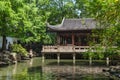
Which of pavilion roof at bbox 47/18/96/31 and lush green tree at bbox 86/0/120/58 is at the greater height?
pavilion roof at bbox 47/18/96/31

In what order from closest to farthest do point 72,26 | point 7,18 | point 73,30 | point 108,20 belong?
point 108,20
point 7,18
point 73,30
point 72,26

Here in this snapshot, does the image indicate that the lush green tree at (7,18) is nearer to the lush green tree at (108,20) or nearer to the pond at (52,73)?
the pond at (52,73)

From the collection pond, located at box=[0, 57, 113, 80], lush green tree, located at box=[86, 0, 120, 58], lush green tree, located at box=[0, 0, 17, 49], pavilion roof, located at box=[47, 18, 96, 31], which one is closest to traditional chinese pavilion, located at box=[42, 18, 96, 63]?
pavilion roof, located at box=[47, 18, 96, 31]

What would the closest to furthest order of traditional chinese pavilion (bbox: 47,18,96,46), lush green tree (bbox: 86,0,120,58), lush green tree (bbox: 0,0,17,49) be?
lush green tree (bbox: 86,0,120,58) → lush green tree (bbox: 0,0,17,49) → traditional chinese pavilion (bbox: 47,18,96,46)

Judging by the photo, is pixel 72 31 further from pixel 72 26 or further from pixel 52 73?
pixel 52 73

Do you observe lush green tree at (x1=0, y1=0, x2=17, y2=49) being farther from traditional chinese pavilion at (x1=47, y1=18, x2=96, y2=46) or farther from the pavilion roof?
traditional chinese pavilion at (x1=47, y1=18, x2=96, y2=46)

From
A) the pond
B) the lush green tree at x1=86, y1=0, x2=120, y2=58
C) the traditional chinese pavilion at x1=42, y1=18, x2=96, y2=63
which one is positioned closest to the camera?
the lush green tree at x1=86, y1=0, x2=120, y2=58

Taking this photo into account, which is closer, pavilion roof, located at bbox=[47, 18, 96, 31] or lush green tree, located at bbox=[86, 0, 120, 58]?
lush green tree, located at bbox=[86, 0, 120, 58]

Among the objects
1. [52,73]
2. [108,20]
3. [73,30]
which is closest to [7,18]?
[52,73]

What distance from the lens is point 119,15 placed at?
40.8ft

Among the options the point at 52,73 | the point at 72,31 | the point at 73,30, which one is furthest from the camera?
the point at 72,31

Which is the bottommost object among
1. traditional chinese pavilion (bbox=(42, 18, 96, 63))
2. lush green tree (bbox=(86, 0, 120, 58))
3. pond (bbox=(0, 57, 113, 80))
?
pond (bbox=(0, 57, 113, 80))

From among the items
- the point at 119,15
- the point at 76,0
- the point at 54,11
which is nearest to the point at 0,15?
the point at 119,15

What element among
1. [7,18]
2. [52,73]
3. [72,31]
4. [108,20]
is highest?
[7,18]
